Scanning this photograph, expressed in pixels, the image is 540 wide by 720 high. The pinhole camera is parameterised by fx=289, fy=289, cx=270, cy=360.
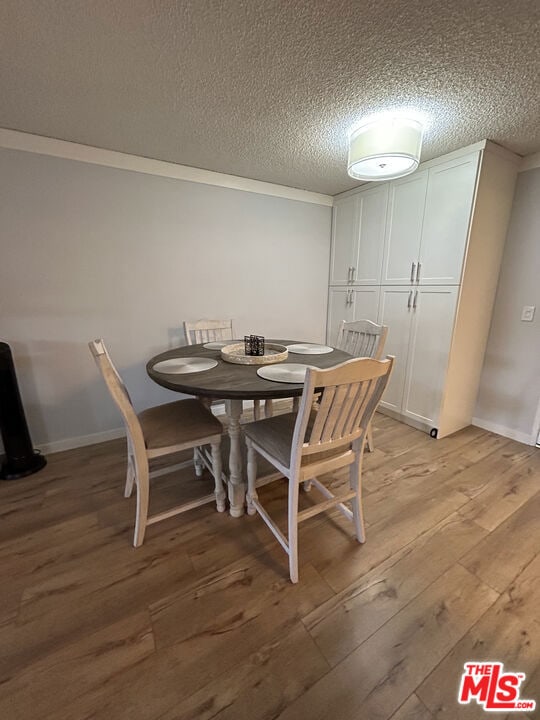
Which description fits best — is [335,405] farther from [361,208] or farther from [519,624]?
[361,208]

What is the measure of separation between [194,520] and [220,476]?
266 millimetres

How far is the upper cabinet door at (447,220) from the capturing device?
2.05 m

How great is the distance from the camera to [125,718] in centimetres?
84

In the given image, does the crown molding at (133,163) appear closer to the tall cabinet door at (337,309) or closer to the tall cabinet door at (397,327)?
the tall cabinet door at (337,309)

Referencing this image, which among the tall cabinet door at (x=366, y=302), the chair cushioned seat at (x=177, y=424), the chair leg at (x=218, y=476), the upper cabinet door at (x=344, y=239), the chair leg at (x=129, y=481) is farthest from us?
the upper cabinet door at (x=344, y=239)

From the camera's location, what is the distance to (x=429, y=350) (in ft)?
7.95

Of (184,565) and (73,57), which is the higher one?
(73,57)

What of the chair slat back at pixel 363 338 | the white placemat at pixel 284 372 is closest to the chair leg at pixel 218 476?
the white placemat at pixel 284 372

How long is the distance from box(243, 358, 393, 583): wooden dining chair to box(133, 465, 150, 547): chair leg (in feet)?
1.66

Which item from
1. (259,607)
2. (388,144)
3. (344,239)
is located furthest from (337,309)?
(259,607)

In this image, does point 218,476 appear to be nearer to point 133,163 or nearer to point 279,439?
point 279,439

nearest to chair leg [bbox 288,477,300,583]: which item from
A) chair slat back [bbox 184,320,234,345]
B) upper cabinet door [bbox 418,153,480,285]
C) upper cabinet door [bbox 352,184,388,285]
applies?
chair slat back [bbox 184,320,234,345]

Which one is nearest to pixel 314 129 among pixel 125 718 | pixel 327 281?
pixel 327 281

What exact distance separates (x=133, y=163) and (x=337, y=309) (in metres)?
2.28
